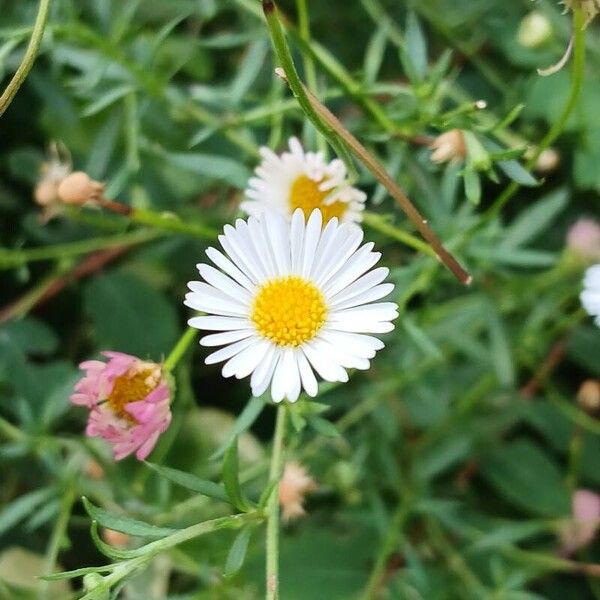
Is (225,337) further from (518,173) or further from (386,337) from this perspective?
(386,337)

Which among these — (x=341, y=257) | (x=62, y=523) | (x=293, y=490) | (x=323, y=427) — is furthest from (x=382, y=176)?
(x=62, y=523)

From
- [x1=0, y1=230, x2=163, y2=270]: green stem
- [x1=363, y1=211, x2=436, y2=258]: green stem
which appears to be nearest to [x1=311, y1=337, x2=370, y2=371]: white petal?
[x1=363, y1=211, x2=436, y2=258]: green stem

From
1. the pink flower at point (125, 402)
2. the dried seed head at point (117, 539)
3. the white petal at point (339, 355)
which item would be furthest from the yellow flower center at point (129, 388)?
the dried seed head at point (117, 539)

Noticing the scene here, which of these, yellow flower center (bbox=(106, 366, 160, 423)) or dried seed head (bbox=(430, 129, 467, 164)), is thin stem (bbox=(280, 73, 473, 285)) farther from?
yellow flower center (bbox=(106, 366, 160, 423))

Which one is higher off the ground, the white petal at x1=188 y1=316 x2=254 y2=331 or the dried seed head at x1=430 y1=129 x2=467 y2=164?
the dried seed head at x1=430 y1=129 x2=467 y2=164

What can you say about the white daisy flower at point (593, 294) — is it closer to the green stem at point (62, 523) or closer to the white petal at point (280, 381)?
the white petal at point (280, 381)

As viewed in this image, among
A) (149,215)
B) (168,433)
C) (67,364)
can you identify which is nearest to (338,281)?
(149,215)

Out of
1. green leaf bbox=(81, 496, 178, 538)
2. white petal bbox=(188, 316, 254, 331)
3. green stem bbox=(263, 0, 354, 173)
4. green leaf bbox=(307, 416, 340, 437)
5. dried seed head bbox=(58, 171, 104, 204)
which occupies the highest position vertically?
dried seed head bbox=(58, 171, 104, 204)
